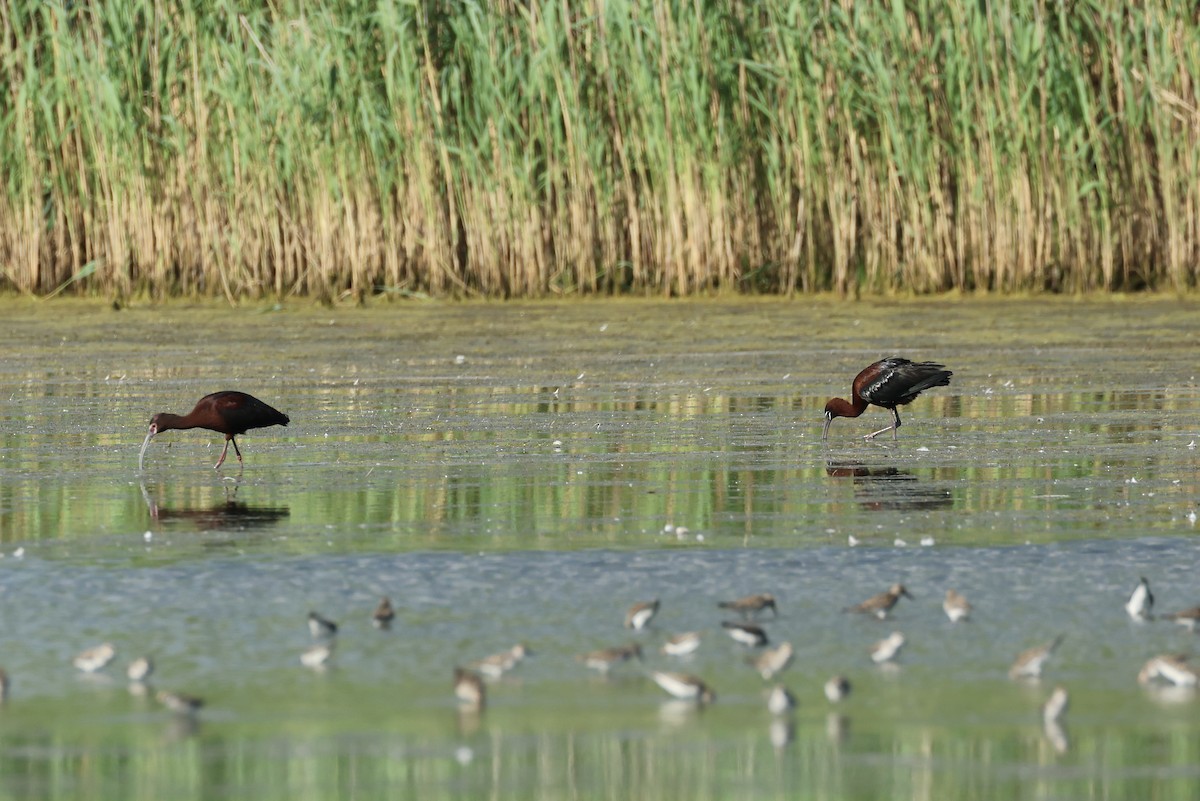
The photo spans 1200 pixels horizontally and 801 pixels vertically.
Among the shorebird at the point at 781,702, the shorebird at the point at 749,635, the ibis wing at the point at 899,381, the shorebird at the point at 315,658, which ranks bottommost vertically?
the shorebird at the point at 781,702

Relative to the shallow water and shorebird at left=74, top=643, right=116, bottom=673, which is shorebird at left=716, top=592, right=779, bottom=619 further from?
shorebird at left=74, top=643, right=116, bottom=673

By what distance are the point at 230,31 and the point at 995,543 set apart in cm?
1103

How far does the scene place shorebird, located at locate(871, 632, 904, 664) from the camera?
214 inches

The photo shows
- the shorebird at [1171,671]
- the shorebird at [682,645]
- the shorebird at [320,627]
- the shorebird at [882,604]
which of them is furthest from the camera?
the shorebird at [882,604]

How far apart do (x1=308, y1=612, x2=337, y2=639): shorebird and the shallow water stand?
0.26ft

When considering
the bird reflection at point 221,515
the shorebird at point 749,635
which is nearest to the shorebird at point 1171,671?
the shorebird at point 749,635

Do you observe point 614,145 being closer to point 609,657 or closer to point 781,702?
point 609,657

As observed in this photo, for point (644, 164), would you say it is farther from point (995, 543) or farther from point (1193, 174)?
point (995, 543)

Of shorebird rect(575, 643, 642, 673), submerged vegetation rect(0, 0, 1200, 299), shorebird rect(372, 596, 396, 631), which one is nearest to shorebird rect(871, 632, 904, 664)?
shorebird rect(575, 643, 642, 673)

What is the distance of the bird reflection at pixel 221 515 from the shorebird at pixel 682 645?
2402 mm

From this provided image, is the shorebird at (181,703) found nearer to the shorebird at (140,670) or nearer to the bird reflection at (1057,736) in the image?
the shorebird at (140,670)

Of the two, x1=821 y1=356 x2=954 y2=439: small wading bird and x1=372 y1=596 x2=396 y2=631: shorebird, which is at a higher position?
x1=821 y1=356 x2=954 y2=439: small wading bird

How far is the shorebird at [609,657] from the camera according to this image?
5.36 metres

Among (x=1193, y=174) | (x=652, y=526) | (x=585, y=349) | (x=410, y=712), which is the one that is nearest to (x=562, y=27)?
(x=585, y=349)
